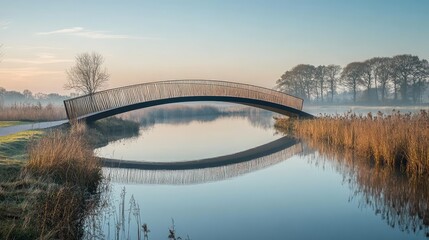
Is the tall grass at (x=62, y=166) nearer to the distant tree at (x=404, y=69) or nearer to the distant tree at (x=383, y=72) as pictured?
the distant tree at (x=404, y=69)

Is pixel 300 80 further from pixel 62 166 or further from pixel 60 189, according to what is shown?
pixel 60 189

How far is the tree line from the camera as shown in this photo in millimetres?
55500

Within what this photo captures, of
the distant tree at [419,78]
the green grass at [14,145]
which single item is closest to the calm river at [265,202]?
the green grass at [14,145]

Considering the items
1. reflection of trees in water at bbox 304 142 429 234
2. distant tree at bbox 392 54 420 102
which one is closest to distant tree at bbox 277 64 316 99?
distant tree at bbox 392 54 420 102

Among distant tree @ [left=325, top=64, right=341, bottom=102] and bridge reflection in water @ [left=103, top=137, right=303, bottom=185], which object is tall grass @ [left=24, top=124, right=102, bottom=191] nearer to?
bridge reflection in water @ [left=103, top=137, right=303, bottom=185]

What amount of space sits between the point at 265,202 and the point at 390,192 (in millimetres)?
3010

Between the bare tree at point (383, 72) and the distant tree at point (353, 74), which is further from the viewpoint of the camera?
the distant tree at point (353, 74)

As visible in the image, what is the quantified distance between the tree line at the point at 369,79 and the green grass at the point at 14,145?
167 feet

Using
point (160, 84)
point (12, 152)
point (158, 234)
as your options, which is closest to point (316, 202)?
point (158, 234)

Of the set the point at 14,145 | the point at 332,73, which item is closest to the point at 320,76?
the point at 332,73

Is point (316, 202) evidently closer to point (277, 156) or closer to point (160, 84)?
point (277, 156)

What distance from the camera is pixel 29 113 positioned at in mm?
25938

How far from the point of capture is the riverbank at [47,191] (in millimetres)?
6086

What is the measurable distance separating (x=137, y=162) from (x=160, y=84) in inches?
417
